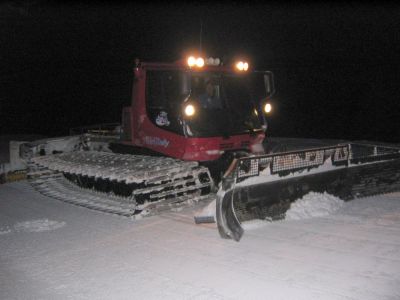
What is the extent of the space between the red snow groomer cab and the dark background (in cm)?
2090

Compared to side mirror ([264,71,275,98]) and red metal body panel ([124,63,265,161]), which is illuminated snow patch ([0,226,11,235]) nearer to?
red metal body panel ([124,63,265,161])

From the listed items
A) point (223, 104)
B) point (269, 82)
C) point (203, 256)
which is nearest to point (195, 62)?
point (223, 104)

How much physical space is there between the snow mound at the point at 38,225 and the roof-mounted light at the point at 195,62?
2.93 meters

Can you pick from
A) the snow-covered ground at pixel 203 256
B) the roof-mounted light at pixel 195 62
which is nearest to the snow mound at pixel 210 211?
the snow-covered ground at pixel 203 256

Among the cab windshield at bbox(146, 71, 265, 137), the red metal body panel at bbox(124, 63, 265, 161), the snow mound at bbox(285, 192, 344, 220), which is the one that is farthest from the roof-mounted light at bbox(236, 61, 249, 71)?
the snow mound at bbox(285, 192, 344, 220)

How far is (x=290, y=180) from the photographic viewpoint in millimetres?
5949

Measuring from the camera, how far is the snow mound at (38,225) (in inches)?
236

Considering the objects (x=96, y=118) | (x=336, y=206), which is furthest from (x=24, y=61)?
(x=336, y=206)

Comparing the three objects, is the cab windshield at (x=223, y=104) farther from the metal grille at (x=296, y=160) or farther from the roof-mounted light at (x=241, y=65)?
the metal grille at (x=296, y=160)

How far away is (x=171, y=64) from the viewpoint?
702cm

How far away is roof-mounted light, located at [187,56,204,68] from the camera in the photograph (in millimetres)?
6688

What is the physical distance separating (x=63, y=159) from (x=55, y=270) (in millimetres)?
3990

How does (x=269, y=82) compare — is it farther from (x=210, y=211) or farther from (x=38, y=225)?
(x=38, y=225)

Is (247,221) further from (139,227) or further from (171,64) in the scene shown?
(171,64)
